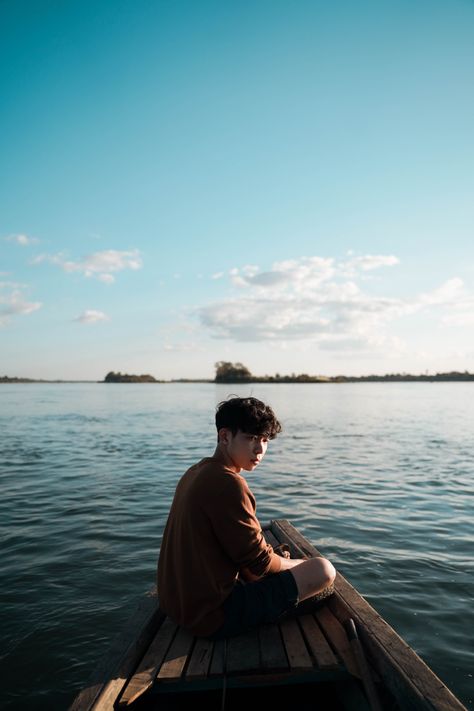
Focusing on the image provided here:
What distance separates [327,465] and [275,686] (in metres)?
13.6

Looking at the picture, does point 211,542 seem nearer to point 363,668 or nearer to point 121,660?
point 121,660

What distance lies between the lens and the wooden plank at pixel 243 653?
3.82 meters

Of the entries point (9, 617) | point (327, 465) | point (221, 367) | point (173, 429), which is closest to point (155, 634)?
point (9, 617)

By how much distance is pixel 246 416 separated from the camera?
423 cm

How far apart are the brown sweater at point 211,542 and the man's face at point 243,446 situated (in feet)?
0.61

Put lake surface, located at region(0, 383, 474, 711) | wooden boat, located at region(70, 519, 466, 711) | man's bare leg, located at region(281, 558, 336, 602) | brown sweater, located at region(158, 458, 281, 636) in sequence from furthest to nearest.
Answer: lake surface, located at region(0, 383, 474, 711), man's bare leg, located at region(281, 558, 336, 602), brown sweater, located at region(158, 458, 281, 636), wooden boat, located at region(70, 519, 466, 711)

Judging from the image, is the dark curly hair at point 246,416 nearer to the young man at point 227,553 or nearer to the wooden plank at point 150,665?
the young man at point 227,553

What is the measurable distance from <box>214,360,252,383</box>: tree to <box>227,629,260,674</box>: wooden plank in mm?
138301

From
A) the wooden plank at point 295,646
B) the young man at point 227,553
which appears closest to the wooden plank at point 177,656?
the young man at point 227,553

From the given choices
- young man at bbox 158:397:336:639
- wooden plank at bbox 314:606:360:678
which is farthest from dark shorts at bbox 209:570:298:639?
wooden plank at bbox 314:606:360:678

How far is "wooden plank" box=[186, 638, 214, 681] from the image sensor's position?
3744 mm

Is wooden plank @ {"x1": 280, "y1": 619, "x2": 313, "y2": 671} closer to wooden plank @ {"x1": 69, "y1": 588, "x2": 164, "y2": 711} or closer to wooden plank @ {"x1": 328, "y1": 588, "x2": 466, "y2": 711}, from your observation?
wooden plank @ {"x1": 328, "y1": 588, "x2": 466, "y2": 711}

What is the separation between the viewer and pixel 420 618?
248 inches

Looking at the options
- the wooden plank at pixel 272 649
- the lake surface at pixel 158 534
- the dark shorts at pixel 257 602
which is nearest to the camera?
the wooden plank at pixel 272 649
